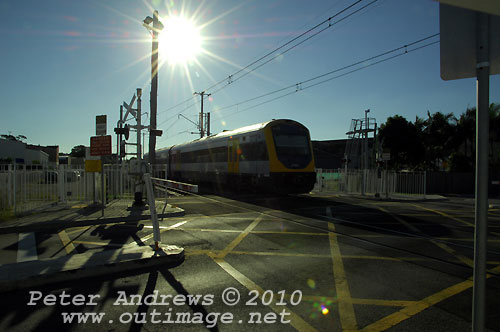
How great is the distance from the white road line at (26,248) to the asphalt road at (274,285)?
91 mm

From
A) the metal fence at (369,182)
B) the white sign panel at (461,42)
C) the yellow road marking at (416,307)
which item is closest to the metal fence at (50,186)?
the yellow road marking at (416,307)

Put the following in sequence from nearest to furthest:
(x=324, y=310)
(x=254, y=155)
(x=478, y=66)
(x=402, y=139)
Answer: (x=478, y=66), (x=324, y=310), (x=254, y=155), (x=402, y=139)

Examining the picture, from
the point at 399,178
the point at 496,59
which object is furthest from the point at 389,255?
the point at 399,178

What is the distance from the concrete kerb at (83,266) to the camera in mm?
4188

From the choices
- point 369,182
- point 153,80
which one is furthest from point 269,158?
point 369,182

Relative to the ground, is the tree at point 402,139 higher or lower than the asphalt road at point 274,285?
higher

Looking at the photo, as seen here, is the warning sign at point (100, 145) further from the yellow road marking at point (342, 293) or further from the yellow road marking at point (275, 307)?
the yellow road marking at point (342, 293)

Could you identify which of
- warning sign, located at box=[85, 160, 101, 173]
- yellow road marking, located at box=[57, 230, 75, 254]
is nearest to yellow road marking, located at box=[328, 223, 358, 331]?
yellow road marking, located at box=[57, 230, 75, 254]

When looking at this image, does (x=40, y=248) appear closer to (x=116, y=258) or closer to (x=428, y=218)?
(x=116, y=258)

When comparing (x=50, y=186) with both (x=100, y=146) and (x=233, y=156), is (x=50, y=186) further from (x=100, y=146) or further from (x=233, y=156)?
(x=233, y=156)

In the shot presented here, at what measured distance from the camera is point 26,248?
20.2 feet

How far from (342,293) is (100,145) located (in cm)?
924

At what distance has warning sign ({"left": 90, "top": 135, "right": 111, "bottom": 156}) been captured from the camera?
10438 mm

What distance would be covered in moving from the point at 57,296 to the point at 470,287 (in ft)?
17.0
